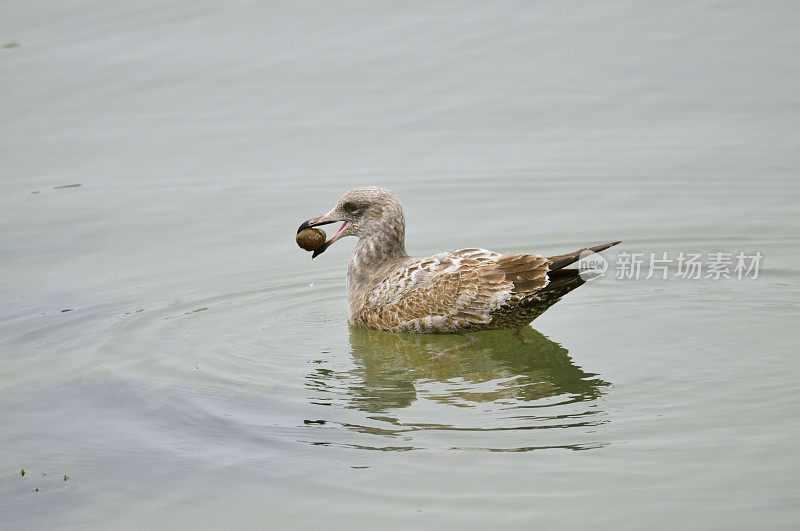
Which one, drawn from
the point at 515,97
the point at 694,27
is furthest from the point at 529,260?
the point at 694,27

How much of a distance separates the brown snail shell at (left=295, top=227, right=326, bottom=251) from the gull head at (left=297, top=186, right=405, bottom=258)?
6cm

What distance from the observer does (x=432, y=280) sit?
9500 millimetres

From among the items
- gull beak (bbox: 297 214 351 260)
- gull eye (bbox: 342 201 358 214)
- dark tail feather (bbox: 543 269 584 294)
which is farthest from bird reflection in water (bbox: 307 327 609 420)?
gull eye (bbox: 342 201 358 214)

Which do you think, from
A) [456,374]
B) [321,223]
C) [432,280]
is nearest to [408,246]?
[321,223]

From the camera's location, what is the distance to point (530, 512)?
6.09m

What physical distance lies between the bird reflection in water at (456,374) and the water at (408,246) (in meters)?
0.03

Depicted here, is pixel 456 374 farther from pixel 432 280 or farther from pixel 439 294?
pixel 432 280

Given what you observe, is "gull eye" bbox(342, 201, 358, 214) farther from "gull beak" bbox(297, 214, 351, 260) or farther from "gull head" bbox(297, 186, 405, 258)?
"gull beak" bbox(297, 214, 351, 260)

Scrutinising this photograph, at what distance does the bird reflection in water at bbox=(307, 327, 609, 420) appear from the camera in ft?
25.9

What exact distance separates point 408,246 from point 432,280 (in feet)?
6.76

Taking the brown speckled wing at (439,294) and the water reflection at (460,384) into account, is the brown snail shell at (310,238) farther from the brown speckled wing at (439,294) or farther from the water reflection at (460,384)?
the water reflection at (460,384)

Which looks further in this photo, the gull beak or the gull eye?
the gull eye

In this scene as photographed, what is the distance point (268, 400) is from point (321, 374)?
689 millimetres

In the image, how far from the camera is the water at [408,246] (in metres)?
6.62
